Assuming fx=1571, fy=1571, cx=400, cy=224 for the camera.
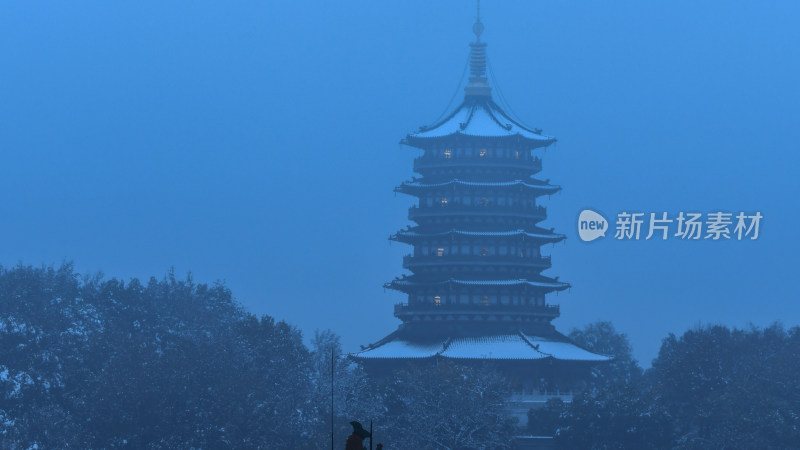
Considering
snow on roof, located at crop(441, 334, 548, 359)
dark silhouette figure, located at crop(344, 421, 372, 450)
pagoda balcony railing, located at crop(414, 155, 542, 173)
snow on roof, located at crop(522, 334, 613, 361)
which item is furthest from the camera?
pagoda balcony railing, located at crop(414, 155, 542, 173)

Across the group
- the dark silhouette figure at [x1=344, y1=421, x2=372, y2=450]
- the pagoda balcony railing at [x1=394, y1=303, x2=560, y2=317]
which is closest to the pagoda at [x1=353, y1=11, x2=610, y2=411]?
the pagoda balcony railing at [x1=394, y1=303, x2=560, y2=317]

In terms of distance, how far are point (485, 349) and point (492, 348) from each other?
410 millimetres

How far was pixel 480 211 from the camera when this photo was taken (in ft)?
294

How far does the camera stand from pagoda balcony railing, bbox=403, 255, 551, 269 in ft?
292

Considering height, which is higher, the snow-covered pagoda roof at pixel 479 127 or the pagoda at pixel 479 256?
the snow-covered pagoda roof at pixel 479 127

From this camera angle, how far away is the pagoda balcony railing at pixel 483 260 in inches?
3501

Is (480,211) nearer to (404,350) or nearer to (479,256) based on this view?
(479,256)

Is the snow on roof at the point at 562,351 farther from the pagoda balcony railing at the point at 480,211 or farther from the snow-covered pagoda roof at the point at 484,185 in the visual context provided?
the snow-covered pagoda roof at the point at 484,185

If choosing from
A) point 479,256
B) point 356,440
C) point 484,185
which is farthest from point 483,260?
point 356,440

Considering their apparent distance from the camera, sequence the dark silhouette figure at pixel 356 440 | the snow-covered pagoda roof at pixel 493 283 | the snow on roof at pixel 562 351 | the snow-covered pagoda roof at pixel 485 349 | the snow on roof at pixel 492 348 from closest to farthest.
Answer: the dark silhouette figure at pixel 356 440 → the snow on roof at pixel 492 348 → the snow-covered pagoda roof at pixel 485 349 → the snow on roof at pixel 562 351 → the snow-covered pagoda roof at pixel 493 283

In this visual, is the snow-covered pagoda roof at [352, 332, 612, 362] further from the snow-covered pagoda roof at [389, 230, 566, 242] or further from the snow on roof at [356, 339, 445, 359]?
the snow-covered pagoda roof at [389, 230, 566, 242]

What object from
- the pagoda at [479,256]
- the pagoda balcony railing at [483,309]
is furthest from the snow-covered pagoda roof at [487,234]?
the pagoda balcony railing at [483,309]

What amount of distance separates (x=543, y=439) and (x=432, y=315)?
14.7 meters

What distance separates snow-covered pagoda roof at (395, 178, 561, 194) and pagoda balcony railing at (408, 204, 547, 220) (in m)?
1.21
